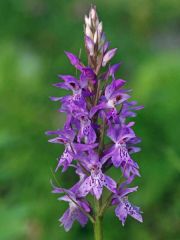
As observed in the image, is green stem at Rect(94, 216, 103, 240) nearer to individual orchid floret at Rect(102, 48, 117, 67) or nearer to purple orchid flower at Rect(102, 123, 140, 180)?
purple orchid flower at Rect(102, 123, 140, 180)

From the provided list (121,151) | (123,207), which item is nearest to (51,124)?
(123,207)

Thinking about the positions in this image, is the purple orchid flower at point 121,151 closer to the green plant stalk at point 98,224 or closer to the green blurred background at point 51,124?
the green plant stalk at point 98,224

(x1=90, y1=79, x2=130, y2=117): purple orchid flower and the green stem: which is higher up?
(x1=90, y1=79, x2=130, y2=117): purple orchid flower

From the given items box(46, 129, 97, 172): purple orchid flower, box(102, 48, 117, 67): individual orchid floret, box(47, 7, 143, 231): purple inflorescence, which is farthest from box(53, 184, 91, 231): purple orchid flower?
box(102, 48, 117, 67): individual orchid floret

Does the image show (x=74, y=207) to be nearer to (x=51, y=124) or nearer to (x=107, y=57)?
(x=107, y=57)

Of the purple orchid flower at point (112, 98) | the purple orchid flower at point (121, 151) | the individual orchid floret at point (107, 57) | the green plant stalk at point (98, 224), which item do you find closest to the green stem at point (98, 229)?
the green plant stalk at point (98, 224)

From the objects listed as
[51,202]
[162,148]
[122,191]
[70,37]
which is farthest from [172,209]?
[70,37]

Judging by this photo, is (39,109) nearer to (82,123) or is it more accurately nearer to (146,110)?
(146,110)
